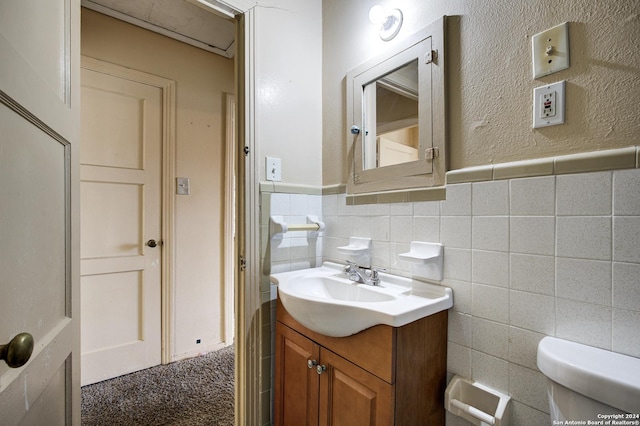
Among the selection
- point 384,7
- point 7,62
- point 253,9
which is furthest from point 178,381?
point 384,7

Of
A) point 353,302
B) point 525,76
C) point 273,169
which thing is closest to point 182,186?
point 273,169

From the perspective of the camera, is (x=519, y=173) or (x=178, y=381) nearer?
→ (x=519, y=173)

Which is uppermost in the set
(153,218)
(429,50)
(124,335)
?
(429,50)

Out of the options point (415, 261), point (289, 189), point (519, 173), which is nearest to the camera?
point (519, 173)

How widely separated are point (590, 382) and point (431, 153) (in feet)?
2.47

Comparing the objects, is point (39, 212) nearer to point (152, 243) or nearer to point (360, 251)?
point (360, 251)

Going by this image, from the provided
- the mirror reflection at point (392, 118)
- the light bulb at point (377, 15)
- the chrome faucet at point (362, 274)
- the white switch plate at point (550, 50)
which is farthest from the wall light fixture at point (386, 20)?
the chrome faucet at point (362, 274)

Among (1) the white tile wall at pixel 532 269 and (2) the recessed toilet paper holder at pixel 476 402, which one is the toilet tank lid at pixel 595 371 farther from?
(2) the recessed toilet paper holder at pixel 476 402

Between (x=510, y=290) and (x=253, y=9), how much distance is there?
1588 mm

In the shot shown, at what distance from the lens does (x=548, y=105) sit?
2.55 ft

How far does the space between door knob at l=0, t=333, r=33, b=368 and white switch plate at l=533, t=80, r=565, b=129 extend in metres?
1.25

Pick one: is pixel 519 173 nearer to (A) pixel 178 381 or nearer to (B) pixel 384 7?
(B) pixel 384 7

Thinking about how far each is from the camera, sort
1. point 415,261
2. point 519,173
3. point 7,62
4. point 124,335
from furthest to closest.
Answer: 1. point 124,335
2. point 415,261
3. point 519,173
4. point 7,62

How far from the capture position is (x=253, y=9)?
133 centimetres
